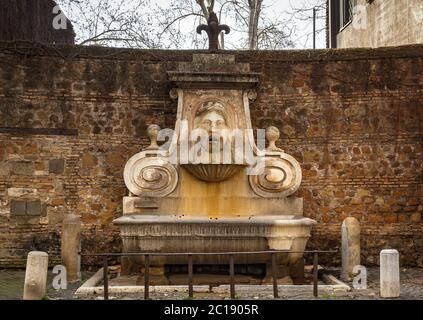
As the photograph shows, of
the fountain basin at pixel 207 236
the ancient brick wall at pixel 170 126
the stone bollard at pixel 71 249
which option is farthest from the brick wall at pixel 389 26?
the stone bollard at pixel 71 249

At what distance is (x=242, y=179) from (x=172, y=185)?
1144 mm

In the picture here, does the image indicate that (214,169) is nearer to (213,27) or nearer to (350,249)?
(350,249)

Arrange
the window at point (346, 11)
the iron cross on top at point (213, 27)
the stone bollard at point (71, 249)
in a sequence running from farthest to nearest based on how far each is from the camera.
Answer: the window at point (346, 11) < the iron cross on top at point (213, 27) < the stone bollard at point (71, 249)

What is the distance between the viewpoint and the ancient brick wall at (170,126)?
1184cm

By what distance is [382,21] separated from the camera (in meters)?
17.0

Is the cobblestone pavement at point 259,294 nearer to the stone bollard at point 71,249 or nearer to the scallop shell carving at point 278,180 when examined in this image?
→ the stone bollard at point 71,249

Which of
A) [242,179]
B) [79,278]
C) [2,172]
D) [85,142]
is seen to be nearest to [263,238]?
[242,179]

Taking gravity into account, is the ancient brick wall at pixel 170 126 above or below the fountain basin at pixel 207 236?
above

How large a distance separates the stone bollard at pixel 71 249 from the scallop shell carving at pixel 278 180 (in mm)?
2890

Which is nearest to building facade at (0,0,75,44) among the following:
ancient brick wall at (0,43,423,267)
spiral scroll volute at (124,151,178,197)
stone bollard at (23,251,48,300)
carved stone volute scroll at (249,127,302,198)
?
ancient brick wall at (0,43,423,267)

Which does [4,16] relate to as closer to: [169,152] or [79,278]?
[169,152]

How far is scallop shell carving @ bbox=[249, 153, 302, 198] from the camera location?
10.4 metres

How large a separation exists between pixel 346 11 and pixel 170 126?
953 cm

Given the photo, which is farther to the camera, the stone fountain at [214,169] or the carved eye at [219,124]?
the carved eye at [219,124]
